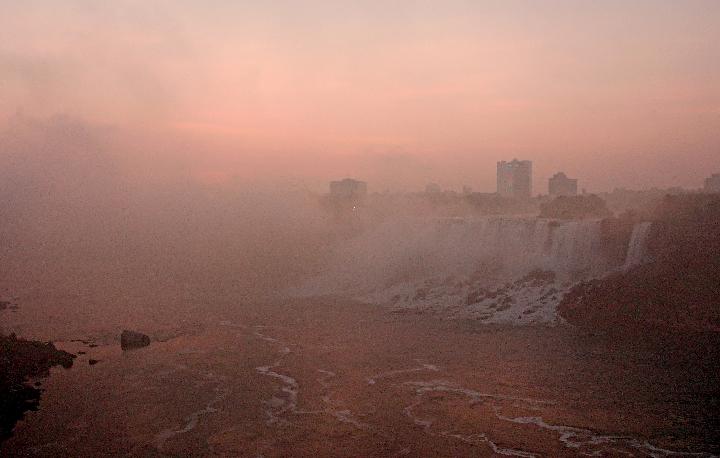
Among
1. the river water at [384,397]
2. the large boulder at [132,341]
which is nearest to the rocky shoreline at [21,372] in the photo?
the river water at [384,397]

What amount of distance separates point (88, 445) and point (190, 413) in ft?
10.9

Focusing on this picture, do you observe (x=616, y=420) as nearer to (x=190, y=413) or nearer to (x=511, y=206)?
(x=190, y=413)

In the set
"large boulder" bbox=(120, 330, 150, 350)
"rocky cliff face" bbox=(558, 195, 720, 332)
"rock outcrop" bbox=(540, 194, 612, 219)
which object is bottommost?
"large boulder" bbox=(120, 330, 150, 350)

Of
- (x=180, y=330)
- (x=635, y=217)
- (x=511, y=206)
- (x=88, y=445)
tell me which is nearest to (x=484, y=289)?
(x=635, y=217)

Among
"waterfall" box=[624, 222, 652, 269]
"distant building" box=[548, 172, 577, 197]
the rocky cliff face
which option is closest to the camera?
the rocky cliff face

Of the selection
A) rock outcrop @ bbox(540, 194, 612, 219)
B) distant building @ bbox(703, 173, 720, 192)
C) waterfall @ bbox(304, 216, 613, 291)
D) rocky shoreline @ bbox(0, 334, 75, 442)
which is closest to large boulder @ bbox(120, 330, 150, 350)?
rocky shoreline @ bbox(0, 334, 75, 442)

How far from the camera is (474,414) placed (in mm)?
18875

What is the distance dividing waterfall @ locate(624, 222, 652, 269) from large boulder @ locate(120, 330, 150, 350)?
80.8 feet

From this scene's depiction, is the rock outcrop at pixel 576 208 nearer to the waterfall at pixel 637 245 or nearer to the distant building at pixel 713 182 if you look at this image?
Result: the waterfall at pixel 637 245

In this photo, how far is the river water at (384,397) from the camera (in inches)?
653

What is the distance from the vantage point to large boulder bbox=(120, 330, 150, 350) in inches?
1145

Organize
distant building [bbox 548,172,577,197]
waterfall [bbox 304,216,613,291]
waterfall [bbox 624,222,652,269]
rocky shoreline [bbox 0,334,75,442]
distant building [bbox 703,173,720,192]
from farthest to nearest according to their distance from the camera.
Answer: distant building [bbox 548,172,577,197] → distant building [bbox 703,173,720,192] → waterfall [bbox 304,216,613,291] → waterfall [bbox 624,222,652,269] → rocky shoreline [bbox 0,334,75,442]

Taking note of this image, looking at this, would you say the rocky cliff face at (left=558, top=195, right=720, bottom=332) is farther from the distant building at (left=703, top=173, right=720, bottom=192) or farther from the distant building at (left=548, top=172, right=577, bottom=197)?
the distant building at (left=548, top=172, right=577, bottom=197)

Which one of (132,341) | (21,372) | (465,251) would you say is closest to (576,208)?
(465,251)
